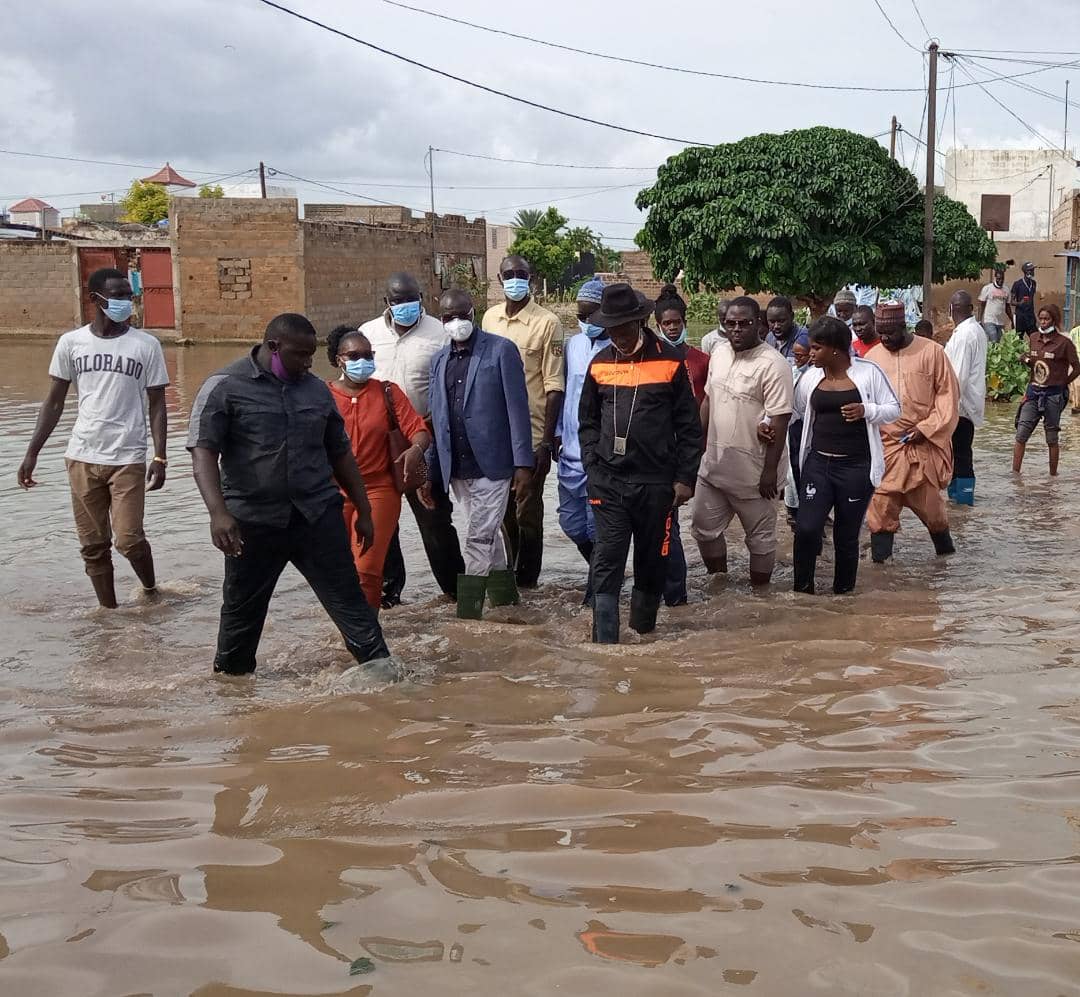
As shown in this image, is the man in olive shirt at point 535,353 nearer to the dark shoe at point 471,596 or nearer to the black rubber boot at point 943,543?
the dark shoe at point 471,596

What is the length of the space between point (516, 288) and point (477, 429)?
3.63 ft

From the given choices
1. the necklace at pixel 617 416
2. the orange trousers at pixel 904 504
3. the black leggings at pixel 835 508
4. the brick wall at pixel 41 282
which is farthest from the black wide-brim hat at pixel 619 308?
the brick wall at pixel 41 282

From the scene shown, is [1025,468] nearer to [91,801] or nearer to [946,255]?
[91,801]

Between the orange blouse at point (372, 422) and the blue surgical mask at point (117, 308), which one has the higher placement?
the blue surgical mask at point (117, 308)

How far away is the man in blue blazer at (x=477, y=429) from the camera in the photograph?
23.1 feet

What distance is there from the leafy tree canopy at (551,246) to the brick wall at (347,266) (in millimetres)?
17985

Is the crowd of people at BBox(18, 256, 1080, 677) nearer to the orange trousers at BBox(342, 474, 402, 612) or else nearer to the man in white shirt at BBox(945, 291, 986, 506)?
the orange trousers at BBox(342, 474, 402, 612)

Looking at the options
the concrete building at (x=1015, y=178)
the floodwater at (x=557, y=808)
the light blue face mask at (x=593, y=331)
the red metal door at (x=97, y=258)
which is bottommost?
the floodwater at (x=557, y=808)

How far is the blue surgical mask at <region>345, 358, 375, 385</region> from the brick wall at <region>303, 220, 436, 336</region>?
2923 cm

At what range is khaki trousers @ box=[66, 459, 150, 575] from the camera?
288 inches

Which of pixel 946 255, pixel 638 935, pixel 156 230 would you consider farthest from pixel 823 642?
pixel 156 230

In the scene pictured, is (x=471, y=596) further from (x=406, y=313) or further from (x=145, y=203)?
(x=145, y=203)

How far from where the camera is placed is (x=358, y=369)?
6.45m

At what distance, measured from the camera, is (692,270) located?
26.5 meters
